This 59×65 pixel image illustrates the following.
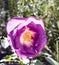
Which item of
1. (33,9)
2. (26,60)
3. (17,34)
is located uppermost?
(33,9)

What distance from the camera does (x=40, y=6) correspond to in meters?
1.21

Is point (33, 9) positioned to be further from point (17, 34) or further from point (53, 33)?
point (17, 34)

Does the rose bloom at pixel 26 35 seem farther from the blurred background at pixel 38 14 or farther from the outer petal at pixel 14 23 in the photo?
the blurred background at pixel 38 14

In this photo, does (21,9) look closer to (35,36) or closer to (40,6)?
(40,6)

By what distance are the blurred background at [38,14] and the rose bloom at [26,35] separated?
0.49 feet

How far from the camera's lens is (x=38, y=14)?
1190 millimetres

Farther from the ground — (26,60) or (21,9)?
(21,9)

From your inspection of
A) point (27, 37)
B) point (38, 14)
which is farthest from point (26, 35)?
point (38, 14)

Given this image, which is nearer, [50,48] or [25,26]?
[25,26]

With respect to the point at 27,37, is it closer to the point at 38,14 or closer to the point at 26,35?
the point at 26,35

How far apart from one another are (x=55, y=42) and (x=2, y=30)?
263 millimetres

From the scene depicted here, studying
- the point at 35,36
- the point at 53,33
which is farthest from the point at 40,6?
the point at 35,36

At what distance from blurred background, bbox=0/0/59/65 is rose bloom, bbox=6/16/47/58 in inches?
5.9

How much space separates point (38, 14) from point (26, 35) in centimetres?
26
